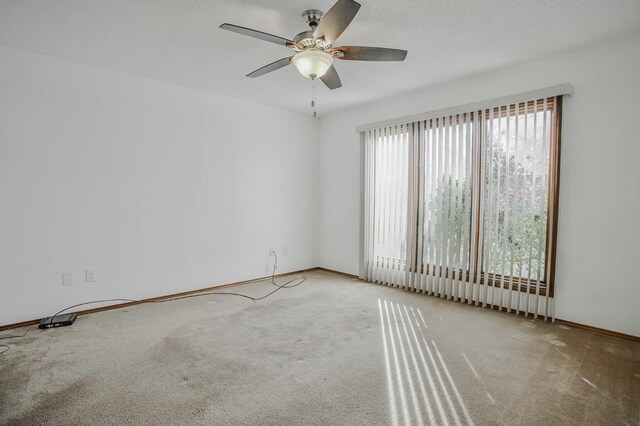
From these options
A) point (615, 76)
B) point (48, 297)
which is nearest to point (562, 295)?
point (615, 76)

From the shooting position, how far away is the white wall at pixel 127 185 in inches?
119

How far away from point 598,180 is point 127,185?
4.63m

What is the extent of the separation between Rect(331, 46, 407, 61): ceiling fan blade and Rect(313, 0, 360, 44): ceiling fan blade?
190 millimetres

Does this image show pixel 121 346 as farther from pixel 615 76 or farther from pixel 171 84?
pixel 615 76

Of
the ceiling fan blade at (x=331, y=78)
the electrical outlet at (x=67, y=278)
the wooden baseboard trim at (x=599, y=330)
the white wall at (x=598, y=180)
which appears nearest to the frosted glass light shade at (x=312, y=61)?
the ceiling fan blade at (x=331, y=78)

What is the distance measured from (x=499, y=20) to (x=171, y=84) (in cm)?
341

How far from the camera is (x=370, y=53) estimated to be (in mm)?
2408

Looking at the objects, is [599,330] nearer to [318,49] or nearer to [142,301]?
[318,49]

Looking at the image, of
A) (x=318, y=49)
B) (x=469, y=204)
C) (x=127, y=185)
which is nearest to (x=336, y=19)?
(x=318, y=49)

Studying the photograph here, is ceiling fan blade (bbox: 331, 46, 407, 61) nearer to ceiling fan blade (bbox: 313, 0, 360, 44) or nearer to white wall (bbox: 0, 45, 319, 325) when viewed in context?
ceiling fan blade (bbox: 313, 0, 360, 44)

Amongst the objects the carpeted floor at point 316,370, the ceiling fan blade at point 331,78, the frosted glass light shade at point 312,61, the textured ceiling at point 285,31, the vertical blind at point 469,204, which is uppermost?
the textured ceiling at point 285,31

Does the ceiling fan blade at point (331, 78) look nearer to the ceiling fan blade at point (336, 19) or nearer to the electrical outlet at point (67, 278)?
the ceiling fan blade at point (336, 19)

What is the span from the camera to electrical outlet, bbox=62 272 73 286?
324 centimetres

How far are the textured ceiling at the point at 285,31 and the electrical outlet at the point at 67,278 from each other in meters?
2.10
